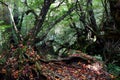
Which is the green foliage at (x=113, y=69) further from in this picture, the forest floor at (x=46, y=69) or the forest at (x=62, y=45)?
the forest floor at (x=46, y=69)

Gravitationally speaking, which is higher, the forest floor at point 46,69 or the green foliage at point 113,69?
the forest floor at point 46,69

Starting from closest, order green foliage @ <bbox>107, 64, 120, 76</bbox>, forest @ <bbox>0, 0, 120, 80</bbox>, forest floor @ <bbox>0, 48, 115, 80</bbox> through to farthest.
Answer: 1. forest floor @ <bbox>0, 48, 115, 80</bbox>
2. forest @ <bbox>0, 0, 120, 80</bbox>
3. green foliage @ <bbox>107, 64, 120, 76</bbox>

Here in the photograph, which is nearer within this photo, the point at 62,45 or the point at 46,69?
the point at 46,69

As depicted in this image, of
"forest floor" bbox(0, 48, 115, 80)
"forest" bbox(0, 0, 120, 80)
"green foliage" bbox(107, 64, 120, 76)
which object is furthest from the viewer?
"green foliage" bbox(107, 64, 120, 76)

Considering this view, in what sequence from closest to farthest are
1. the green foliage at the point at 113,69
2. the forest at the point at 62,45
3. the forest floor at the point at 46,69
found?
the forest floor at the point at 46,69 < the forest at the point at 62,45 < the green foliage at the point at 113,69

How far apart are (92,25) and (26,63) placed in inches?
219

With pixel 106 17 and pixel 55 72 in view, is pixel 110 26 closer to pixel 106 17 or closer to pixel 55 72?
pixel 106 17

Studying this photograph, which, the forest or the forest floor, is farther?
the forest

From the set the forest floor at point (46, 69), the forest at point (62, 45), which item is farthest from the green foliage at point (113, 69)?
the forest floor at point (46, 69)

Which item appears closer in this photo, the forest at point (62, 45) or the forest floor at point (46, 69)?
the forest floor at point (46, 69)

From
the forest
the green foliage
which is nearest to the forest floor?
the forest

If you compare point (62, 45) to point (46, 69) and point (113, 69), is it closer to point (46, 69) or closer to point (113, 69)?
point (113, 69)

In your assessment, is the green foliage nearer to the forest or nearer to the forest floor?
the forest

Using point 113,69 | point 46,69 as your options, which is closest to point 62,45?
point 113,69
